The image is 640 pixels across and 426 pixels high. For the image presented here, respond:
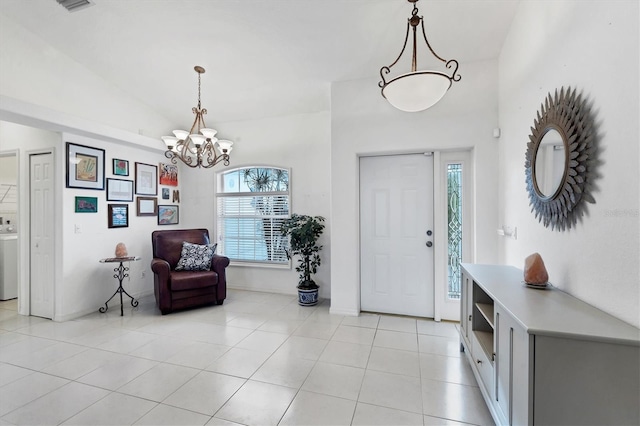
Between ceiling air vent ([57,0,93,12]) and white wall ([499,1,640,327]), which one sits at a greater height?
ceiling air vent ([57,0,93,12])

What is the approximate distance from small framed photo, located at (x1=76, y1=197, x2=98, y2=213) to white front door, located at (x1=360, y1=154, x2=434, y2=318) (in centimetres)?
363

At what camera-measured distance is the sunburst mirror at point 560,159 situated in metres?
1.61

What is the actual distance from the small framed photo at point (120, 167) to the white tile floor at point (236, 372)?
6.63 feet

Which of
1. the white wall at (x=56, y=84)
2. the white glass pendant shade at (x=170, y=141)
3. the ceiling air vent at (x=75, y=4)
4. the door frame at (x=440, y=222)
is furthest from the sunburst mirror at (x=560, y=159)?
the white wall at (x=56, y=84)

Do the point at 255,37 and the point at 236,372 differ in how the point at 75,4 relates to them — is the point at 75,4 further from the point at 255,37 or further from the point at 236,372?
the point at 236,372

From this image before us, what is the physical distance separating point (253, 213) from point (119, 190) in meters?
1.98

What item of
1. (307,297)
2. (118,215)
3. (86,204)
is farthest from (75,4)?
(307,297)

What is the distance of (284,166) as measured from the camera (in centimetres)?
472

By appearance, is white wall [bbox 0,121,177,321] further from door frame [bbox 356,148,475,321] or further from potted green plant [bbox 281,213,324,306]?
door frame [bbox 356,148,475,321]

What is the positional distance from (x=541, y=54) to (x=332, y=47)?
191cm

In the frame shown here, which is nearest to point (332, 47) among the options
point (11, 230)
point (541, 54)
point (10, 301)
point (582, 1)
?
point (541, 54)

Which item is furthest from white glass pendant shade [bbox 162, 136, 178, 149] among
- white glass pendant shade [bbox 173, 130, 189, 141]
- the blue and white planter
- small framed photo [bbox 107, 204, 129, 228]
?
the blue and white planter

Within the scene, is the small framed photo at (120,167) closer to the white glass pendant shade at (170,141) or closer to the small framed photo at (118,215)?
the small framed photo at (118,215)

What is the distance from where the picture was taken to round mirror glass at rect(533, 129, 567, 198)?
5.96ft
